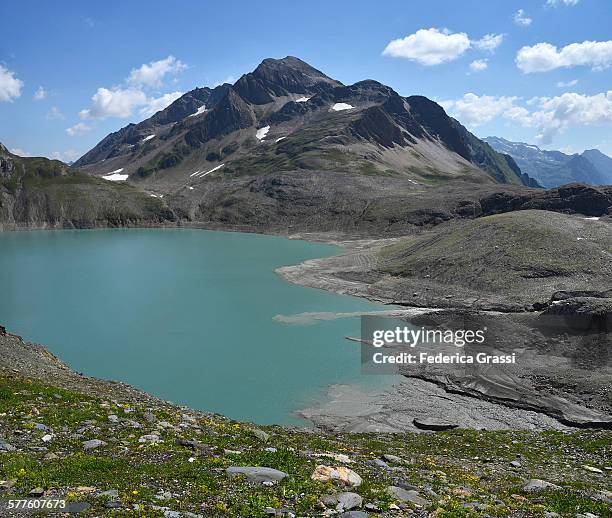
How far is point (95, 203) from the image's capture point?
185m

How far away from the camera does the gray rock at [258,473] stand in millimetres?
13961

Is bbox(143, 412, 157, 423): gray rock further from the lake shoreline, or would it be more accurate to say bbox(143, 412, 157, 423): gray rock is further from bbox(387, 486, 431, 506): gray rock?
the lake shoreline

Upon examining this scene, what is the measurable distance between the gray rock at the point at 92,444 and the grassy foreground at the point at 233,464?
5.5 inches

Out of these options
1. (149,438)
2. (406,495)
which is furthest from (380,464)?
(149,438)

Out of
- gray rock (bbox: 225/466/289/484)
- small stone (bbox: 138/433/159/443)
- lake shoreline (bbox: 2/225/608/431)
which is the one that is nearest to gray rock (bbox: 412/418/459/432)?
lake shoreline (bbox: 2/225/608/431)

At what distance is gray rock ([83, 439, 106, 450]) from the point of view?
1611 cm

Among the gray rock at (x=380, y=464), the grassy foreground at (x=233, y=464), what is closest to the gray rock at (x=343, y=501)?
the grassy foreground at (x=233, y=464)

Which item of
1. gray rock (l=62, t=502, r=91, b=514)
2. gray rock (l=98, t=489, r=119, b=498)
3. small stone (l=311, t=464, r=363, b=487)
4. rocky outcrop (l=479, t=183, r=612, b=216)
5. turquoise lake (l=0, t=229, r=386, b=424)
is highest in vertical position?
rocky outcrop (l=479, t=183, r=612, b=216)

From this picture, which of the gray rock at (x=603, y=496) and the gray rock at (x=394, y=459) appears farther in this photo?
the gray rock at (x=394, y=459)

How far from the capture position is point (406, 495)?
1423cm

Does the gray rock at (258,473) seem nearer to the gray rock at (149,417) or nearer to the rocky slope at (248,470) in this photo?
the rocky slope at (248,470)

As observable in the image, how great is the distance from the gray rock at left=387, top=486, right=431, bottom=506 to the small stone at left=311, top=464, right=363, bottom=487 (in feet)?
3.37

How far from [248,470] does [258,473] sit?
33 centimetres

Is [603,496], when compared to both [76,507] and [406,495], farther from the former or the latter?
[76,507]
